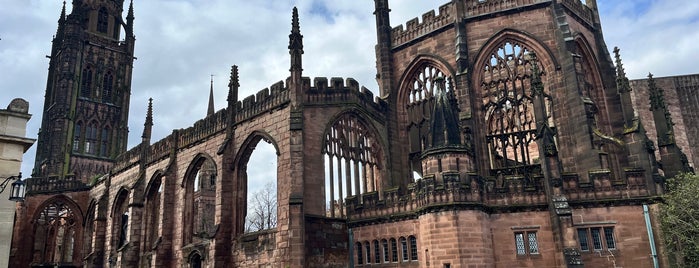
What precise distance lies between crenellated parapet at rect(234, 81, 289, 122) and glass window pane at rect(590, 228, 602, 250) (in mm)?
12769

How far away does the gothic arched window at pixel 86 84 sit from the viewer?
191 feet

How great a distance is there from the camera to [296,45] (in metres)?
24.4

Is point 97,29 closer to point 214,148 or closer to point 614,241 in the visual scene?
point 214,148

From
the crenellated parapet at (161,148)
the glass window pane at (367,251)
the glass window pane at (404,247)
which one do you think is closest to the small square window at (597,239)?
the glass window pane at (404,247)

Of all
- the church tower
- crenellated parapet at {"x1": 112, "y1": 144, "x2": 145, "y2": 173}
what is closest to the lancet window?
crenellated parapet at {"x1": 112, "y1": 144, "x2": 145, "y2": 173}

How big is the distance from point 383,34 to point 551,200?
13.4m

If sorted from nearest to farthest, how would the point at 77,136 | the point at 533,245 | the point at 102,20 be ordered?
the point at 533,245, the point at 77,136, the point at 102,20

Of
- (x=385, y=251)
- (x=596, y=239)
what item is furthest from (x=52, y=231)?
(x=596, y=239)

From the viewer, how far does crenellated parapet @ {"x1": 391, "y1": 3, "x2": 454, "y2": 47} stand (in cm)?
2755

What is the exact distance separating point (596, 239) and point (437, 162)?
5914mm

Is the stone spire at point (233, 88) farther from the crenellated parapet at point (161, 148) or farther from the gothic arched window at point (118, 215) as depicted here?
the gothic arched window at point (118, 215)

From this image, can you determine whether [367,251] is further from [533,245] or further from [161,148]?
[161,148]

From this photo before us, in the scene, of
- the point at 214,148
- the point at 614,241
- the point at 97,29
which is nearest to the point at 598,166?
the point at 614,241

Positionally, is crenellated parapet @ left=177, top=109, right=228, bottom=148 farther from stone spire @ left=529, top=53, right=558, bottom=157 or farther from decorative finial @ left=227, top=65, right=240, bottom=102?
stone spire @ left=529, top=53, right=558, bottom=157
